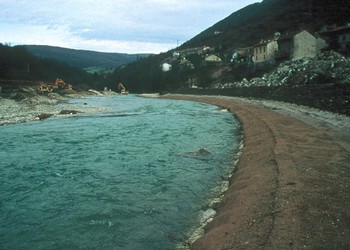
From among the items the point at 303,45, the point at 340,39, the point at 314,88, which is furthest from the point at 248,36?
the point at 314,88

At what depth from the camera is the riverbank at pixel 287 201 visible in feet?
20.5

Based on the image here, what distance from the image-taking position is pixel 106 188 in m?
11.1

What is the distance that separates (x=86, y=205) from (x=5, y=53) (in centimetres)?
14900

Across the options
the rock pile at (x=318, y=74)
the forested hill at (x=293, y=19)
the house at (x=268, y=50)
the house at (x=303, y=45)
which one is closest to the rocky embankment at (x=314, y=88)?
the rock pile at (x=318, y=74)

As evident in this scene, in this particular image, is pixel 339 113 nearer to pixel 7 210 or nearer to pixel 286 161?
pixel 286 161

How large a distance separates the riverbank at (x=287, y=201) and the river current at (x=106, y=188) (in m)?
1.02

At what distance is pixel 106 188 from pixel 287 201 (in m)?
5.81

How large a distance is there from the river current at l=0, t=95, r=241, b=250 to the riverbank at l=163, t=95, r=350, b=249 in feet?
3.36

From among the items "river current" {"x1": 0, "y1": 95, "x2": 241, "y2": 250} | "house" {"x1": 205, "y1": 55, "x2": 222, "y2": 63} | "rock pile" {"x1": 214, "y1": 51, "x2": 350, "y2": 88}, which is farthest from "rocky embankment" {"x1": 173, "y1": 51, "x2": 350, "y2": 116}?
"house" {"x1": 205, "y1": 55, "x2": 222, "y2": 63}

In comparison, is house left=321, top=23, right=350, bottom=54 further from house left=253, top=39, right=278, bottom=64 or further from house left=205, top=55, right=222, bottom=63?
house left=205, top=55, right=222, bottom=63

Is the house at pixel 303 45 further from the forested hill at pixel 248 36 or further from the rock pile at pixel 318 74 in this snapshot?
the rock pile at pixel 318 74

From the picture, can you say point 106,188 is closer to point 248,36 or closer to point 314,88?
point 314,88

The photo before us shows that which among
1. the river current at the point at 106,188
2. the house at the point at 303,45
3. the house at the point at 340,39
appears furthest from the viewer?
the house at the point at 303,45

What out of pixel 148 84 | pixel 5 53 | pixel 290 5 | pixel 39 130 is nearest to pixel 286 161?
pixel 39 130
